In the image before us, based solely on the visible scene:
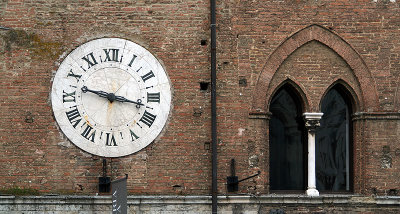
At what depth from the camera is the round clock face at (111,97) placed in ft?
44.1

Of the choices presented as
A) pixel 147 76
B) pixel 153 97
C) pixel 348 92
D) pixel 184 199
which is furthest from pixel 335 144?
pixel 147 76

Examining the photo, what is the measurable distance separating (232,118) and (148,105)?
164cm

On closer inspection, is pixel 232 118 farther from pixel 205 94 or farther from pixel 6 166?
pixel 6 166

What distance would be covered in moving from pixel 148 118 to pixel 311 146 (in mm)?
3205

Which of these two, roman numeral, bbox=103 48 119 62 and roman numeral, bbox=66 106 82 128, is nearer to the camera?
roman numeral, bbox=66 106 82 128

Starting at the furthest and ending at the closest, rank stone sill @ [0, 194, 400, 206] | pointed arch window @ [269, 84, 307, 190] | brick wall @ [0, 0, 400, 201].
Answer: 1. pointed arch window @ [269, 84, 307, 190]
2. brick wall @ [0, 0, 400, 201]
3. stone sill @ [0, 194, 400, 206]

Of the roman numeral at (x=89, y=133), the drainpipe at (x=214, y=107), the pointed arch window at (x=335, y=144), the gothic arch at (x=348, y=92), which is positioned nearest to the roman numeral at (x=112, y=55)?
the roman numeral at (x=89, y=133)

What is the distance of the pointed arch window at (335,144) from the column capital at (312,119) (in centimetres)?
44

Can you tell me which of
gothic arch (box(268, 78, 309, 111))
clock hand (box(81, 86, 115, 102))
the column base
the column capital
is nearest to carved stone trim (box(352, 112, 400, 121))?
the column capital

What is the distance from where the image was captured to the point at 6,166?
44.1 feet

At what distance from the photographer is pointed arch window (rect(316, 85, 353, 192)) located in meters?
14.0

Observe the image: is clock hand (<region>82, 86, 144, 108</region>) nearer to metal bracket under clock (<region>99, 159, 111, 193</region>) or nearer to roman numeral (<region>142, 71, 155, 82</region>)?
roman numeral (<region>142, 71, 155, 82</region>)

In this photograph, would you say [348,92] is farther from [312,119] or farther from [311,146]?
[311,146]

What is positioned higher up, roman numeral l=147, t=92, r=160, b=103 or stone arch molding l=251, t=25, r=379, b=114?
stone arch molding l=251, t=25, r=379, b=114
